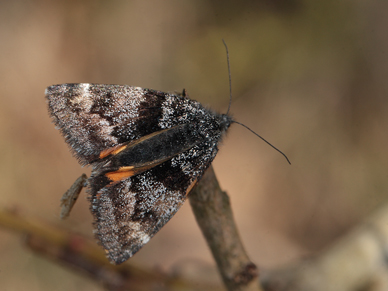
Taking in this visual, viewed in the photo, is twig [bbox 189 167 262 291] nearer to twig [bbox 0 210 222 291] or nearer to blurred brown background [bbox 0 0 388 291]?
twig [bbox 0 210 222 291]

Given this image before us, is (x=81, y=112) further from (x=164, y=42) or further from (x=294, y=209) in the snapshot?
(x=294, y=209)

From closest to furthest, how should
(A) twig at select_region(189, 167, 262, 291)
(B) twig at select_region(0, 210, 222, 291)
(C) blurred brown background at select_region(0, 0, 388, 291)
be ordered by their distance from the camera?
(A) twig at select_region(189, 167, 262, 291)
(B) twig at select_region(0, 210, 222, 291)
(C) blurred brown background at select_region(0, 0, 388, 291)

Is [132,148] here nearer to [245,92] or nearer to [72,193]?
[72,193]

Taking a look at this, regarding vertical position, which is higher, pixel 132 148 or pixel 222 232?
pixel 132 148

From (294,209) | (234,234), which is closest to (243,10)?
(294,209)

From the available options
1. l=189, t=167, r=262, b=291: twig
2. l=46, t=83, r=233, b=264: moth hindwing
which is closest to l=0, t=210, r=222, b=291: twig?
l=46, t=83, r=233, b=264: moth hindwing

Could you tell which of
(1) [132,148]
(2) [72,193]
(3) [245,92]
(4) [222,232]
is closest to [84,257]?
(2) [72,193]
